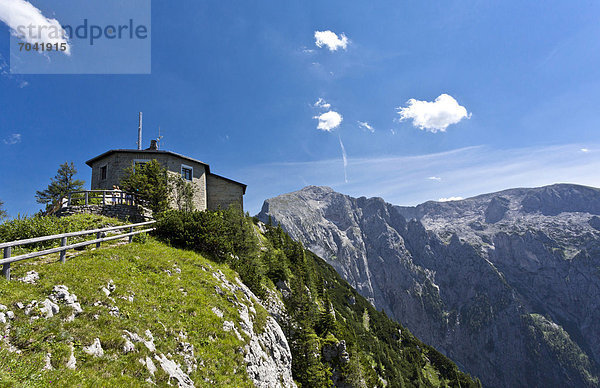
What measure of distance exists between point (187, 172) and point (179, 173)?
4.41ft

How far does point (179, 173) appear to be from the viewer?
35.9m

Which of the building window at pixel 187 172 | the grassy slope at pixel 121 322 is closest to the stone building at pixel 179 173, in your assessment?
the building window at pixel 187 172

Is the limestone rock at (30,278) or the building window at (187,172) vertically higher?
the building window at (187,172)

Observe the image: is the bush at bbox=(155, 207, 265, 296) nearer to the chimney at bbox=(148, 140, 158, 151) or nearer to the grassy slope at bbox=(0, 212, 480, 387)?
the grassy slope at bbox=(0, 212, 480, 387)

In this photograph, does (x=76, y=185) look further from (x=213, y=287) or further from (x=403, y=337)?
(x=403, y=337)

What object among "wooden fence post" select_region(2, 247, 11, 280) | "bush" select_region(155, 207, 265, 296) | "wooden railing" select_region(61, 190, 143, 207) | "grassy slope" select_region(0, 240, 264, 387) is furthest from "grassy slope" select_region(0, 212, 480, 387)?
"wooden railing" select_region(61, 190, 143, 207)

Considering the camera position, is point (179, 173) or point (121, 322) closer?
point (121, 322)

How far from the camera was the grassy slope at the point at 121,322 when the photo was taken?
675 cm

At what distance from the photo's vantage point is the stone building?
33.7 meters

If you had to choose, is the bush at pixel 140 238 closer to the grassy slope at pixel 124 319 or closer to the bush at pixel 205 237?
the grassy slope at pixel 124 319

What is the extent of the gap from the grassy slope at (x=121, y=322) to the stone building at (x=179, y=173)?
21.0m

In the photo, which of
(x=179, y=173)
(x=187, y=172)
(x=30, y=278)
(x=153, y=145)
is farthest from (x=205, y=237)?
(x=153, y=145)

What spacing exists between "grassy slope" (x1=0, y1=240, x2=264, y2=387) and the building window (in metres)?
21.3

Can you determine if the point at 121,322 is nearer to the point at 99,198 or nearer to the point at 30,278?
the point at 30,278
